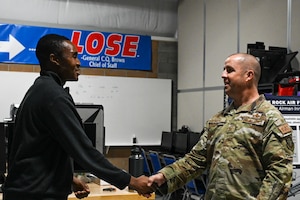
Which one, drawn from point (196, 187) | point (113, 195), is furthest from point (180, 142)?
point (113, 195)

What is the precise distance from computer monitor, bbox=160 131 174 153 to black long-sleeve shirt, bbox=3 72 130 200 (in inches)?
192

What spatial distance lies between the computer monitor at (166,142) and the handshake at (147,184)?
4.16 m

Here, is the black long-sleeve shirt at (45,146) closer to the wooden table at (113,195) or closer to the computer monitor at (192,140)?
the wooden table at (113,195)

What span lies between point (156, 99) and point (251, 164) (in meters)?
5.20

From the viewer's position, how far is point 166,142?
723 centimetres

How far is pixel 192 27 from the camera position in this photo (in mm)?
7531

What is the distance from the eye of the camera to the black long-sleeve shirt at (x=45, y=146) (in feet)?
6.97

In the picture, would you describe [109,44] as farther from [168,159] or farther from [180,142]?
[168,159]

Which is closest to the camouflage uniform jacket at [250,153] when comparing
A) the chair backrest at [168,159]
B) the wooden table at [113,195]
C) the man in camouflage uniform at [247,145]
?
the man in camouflage uniform at [247,145]

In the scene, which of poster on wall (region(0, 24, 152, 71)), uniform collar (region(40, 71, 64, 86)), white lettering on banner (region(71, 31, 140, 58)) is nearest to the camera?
uniform collar (region(40, 71, 64, 86))

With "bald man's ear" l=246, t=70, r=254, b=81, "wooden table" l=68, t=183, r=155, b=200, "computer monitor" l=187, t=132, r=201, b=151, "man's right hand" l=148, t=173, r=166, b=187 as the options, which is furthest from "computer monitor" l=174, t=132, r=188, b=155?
"bald man's ear" l=246, t=70, r=254, b=81

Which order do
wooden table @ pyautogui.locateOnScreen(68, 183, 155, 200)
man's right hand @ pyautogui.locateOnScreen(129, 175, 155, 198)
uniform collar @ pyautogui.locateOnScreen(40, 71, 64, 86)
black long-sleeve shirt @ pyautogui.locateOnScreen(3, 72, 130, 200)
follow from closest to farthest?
1. black long-sleeve shirt @ pyautogui.locateOnScreen(3, 72, 130, 200)
2. uniform collar @ pyautogui.locateOnScreen(40, 71, 64, 86)
3. man's right hand @ pyautogui.locateOnScreen(129, 175, 155, 198)
4. wooden table @ pyautogui.locateOnScreen(68, 183, 155, 200)

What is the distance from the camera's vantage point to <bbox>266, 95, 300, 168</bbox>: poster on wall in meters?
3.59

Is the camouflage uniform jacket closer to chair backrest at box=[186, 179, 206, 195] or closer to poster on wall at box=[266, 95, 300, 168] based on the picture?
poster on wall at box=[266, 95, 300, 168]
